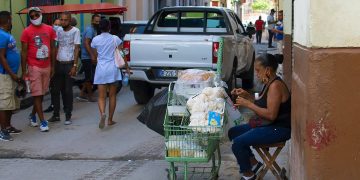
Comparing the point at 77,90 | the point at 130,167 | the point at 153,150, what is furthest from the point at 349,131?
the point at 77,90

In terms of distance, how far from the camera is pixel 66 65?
9.66 m

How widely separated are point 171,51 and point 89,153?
3324mm

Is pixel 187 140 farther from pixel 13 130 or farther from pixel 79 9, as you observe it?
pixel 79 9

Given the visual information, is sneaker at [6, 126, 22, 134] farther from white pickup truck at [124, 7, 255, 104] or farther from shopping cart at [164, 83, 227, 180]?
shopping cart at [164, 83, 227, 180]

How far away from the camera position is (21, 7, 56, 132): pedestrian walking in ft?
27.8

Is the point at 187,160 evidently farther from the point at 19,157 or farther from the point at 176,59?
the point at 176,59

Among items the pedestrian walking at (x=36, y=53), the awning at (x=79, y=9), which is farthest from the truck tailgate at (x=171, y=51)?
the pedestrian walking at (x=36, y=53)

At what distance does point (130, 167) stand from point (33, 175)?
1.08 meters

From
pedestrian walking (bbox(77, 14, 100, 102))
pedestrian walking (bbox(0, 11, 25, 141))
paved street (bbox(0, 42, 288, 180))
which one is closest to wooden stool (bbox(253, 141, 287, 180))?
paved street (bbox(0, 42, 288, 180))

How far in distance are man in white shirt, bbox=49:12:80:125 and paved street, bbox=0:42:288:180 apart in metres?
0.31

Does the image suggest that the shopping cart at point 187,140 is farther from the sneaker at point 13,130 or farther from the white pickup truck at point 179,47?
the white pickup truck at point 179,47

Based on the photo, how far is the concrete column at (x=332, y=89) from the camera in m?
3.74

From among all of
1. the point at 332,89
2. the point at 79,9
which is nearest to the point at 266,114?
the point at 332,89

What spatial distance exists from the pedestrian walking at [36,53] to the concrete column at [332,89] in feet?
17.9
